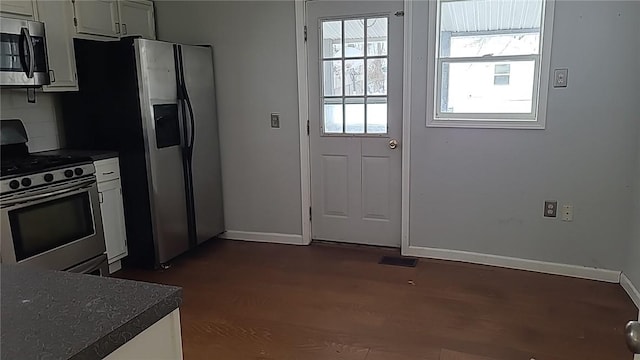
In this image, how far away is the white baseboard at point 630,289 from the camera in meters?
2.85

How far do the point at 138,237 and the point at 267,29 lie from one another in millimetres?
1876

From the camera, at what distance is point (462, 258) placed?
360 cm

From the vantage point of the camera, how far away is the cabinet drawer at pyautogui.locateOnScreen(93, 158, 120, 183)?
127 inches

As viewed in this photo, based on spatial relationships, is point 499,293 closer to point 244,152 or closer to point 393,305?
point 393,305

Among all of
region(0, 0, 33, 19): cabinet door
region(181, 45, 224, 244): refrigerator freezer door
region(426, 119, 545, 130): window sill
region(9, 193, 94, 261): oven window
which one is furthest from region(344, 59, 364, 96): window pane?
region(0, 0, 33, 19): cabinet door

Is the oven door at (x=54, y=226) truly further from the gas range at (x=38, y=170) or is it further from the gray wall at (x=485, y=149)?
the gray wall at (x=485, y=149)

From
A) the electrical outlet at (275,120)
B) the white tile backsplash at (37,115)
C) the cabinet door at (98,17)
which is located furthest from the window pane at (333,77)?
the white tile backsplash at (37,115)

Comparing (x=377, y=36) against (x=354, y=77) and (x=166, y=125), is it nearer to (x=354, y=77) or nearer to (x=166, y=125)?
(x=354, y=77)

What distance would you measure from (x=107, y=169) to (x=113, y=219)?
0.36m

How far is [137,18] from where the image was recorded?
12.7ft

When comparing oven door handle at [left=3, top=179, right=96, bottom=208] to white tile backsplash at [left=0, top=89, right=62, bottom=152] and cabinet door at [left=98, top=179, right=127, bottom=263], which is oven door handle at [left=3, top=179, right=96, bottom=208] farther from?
white tile backsplash at [left=0, top=89, right=62, bottom=152]

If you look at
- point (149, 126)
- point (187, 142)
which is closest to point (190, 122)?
point (187, 142)

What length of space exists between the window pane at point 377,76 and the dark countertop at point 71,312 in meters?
2.86

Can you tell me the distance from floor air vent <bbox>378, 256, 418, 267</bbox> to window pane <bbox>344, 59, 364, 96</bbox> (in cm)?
128
